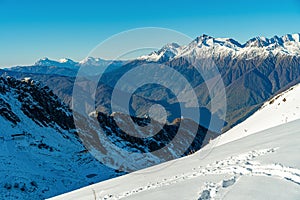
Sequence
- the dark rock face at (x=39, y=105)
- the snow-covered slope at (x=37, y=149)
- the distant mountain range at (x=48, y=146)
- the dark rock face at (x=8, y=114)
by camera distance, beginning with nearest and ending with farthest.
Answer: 1. the snow-covered slope at (x=37, y=149)
2. the distant mountain range at (x=48, y=146)
3. the dark rock face at (x=8, y=114)
4. the dark rock face at (x=39, y=105)

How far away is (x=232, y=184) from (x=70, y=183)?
2724cm

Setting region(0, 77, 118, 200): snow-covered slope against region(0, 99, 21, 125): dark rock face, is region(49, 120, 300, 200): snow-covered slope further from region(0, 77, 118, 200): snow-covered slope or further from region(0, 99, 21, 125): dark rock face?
region(0, 99, 21, 125): dark rock face

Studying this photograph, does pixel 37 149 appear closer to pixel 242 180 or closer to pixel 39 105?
pixel 39 105

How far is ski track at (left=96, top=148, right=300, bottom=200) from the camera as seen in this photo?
10625 mm

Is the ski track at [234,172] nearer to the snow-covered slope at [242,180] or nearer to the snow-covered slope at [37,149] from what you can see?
the snow-covered slope at [242,180]

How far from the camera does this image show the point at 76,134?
5812 cm

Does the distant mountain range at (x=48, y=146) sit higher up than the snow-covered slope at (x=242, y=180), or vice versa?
the snow-covered slope at (x=242, y=180)

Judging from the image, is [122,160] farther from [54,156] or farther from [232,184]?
[232,184]

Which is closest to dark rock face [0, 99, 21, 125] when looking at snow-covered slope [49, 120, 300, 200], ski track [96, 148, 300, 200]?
snow-covered slope [49, 120, 300, 200]

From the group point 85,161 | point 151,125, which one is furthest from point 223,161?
point 151,125

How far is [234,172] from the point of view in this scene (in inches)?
490

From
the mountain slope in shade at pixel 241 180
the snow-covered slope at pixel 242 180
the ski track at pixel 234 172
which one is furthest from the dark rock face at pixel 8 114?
the ski track at pixel 234 172

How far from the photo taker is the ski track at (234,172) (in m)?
10.6

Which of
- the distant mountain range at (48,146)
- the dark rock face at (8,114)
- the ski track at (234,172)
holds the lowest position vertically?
the distant mountain range at (48,146)
